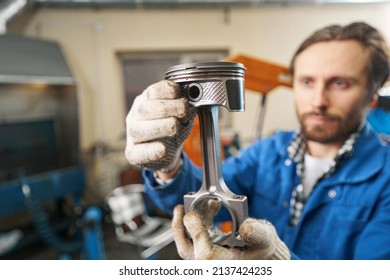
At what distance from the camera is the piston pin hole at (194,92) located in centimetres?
24

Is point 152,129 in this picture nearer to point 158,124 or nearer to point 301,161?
point 158,124

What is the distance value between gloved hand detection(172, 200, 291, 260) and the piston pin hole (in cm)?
12

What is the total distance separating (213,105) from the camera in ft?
0.80

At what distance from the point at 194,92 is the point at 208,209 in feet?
0.47

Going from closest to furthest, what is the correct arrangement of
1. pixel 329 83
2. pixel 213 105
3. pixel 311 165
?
pixel 213 105 < pixel 329 83 < pixel 311 165

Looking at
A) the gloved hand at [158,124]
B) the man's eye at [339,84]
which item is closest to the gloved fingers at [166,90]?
the gloved hand at [158,124]

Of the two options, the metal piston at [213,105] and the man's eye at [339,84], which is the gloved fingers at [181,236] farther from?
the man's eye at [339,84]

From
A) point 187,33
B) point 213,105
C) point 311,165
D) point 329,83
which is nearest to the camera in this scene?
point 213,105

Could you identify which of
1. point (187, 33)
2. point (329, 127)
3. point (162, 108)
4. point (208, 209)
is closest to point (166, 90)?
point (162, 108)

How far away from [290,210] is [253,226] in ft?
0.74

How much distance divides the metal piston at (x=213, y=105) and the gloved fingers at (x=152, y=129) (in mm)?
28
